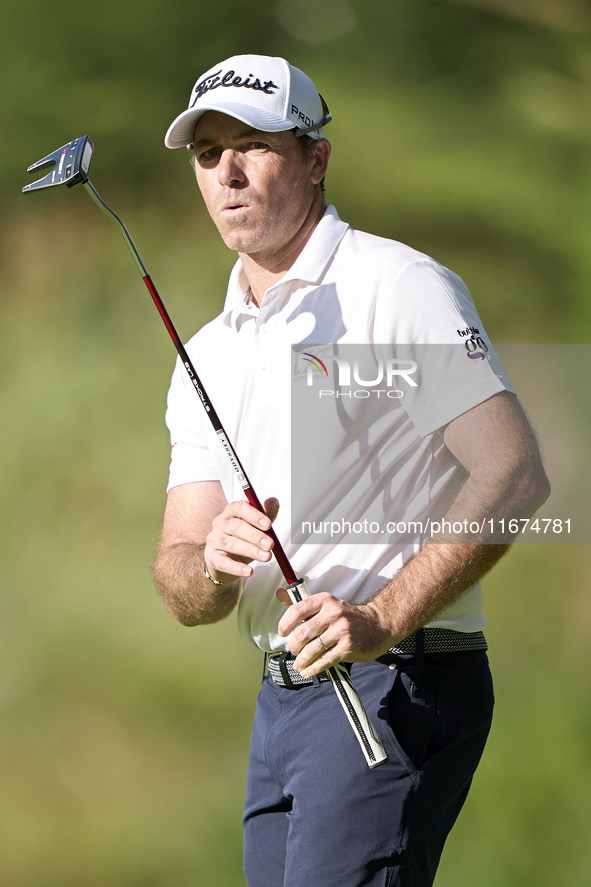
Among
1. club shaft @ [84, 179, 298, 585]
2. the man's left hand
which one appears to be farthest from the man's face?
the man's left hand

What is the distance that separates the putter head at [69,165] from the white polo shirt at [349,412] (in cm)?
32

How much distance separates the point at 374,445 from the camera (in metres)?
1.13

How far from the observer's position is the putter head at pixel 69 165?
1.19m

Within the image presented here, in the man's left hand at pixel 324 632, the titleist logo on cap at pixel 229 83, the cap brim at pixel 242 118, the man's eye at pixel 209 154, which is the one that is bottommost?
the man's left hand at pixel 324 632

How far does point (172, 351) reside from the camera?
2393 millimetres

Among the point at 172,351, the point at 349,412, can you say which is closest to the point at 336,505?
the point at 349,412

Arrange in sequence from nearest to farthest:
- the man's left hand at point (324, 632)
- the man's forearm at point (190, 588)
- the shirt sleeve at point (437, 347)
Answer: the man's left hand at point (324, 632) → the shirt sleeve at point (437, 347) → the man's forearm at point (190, 588)

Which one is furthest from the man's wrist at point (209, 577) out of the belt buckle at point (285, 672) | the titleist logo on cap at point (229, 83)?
the titleist logo on cap at point (229, 83)

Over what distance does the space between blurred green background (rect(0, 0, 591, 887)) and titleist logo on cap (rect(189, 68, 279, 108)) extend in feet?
3.43

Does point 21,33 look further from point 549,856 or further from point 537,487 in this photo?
point 549,856

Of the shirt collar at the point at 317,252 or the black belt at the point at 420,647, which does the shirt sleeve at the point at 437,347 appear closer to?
the shirt collar at the point at 317,252

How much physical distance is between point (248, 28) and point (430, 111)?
0.55m

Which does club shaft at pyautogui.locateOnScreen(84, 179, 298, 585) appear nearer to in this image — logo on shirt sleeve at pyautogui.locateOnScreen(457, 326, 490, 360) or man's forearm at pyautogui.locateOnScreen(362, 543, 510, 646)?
man's forearm at pyautogui.locateOnScreen(362, 543, 510, 646)

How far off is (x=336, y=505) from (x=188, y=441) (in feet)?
1.23
